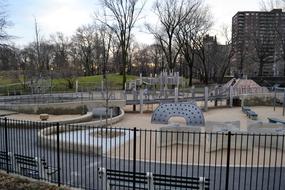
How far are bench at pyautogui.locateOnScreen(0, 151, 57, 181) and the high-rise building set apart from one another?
55.3 meters

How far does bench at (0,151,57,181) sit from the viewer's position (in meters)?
8.63

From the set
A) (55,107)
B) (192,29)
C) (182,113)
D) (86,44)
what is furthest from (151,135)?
(86,44)

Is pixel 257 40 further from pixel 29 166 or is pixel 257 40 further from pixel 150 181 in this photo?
pixel 150 181

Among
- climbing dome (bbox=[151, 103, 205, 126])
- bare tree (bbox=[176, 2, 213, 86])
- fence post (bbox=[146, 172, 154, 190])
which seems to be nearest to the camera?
fence post (bbox=[146, 172, 154, 190])

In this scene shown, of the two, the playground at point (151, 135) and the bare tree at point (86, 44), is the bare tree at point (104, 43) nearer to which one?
the bare tree at point (86, 44)

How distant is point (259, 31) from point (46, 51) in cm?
4442

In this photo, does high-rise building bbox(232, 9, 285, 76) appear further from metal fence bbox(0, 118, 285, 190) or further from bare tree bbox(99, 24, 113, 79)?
metal fence bbox(0, 118, 285, 190)

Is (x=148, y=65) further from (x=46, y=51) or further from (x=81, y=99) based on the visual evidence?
(x=81, y=99)

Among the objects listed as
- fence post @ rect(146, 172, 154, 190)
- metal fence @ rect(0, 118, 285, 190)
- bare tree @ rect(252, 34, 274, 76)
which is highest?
bare tree @ rect(252, 34, 274, 76)

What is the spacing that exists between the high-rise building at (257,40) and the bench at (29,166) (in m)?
55.3

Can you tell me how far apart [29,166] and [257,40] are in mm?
59258

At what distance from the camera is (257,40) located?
61.5 m

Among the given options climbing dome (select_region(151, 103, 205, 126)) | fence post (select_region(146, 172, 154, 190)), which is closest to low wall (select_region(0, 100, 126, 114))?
climbing dome (select_region(151, 103, 205, 126))

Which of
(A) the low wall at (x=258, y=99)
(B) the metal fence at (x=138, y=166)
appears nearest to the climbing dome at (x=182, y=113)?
(B) the metal fence at (x=138, y=166)
